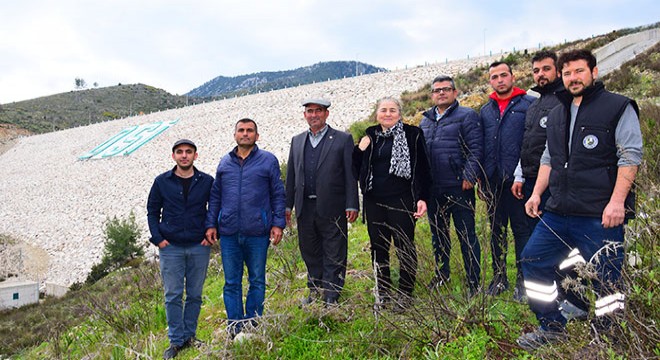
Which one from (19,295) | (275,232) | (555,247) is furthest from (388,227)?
(19,295)

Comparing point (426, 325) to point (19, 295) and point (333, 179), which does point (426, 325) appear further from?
point (19, 295)

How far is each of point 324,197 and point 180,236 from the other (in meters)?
1.30

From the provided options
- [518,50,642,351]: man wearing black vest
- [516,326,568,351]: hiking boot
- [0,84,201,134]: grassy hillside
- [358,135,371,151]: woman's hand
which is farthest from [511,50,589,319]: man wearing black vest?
[0,84,201,134]: grassy hillside

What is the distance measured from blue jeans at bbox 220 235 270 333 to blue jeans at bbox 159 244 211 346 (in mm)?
284

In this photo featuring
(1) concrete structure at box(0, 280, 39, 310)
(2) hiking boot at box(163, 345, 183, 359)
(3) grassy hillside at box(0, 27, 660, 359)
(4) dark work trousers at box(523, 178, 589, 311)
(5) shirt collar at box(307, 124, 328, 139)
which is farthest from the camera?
(1) concrete structure at box(0, 280, 39, 310)

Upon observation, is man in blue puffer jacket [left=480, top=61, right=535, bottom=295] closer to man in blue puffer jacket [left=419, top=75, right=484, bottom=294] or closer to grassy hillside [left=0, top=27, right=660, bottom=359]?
man in blue puffer jacket [left=419, top=75, right=484, bottom=294]

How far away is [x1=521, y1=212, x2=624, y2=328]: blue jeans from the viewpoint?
249 cm

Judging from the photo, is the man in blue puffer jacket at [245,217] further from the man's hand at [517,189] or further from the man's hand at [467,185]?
the man's hand at [517,189]

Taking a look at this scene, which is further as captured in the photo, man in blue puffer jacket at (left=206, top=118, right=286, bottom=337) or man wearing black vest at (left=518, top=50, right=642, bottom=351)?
man in blue puffer jacket at (left=206, top=118, right=286, bottom=337)

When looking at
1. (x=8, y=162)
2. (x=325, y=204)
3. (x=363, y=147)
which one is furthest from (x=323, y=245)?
(x=8, y=162)

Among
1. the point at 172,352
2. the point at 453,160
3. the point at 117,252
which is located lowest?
the point at 117,252

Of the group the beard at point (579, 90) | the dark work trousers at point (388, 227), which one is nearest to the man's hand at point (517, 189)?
the dark work trousers at point (388, 227)

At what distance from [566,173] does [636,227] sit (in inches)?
19.1

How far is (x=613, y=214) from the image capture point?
7.78 feet
